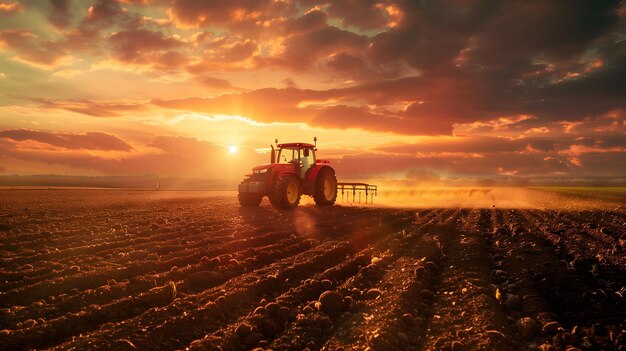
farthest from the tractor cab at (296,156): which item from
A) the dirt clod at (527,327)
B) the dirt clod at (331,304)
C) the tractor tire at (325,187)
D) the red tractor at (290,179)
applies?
the dirt clod at (527,327)

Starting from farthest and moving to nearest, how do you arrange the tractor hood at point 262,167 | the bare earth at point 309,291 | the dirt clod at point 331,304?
the tractor hood at point 262,167, the dirt clod at point 331,304, the bare earth at point 309,291

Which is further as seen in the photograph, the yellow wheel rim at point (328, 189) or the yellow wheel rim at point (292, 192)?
the yellow wheel rim at point (328, 189)

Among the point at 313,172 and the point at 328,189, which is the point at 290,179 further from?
the point at 328,189

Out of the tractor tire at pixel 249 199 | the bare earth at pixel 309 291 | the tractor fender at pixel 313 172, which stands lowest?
the bare earth at pixel 309 291

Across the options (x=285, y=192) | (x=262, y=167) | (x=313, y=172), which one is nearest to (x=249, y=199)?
(x=262, y=167)

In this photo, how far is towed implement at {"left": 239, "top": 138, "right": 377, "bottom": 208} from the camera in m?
17.9

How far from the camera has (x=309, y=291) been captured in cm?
599

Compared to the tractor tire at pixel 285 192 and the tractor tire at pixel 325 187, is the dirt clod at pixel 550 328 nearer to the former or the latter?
the tractor tire at pixel 285 192

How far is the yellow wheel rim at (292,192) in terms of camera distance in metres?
18.2

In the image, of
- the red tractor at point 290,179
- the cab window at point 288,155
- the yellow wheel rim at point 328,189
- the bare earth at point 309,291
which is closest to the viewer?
the bare earth at point 309,291

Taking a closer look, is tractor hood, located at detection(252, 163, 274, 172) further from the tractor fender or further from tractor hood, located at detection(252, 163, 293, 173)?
the tractor fender

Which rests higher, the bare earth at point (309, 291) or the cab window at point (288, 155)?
the cab window at point (288, 155)

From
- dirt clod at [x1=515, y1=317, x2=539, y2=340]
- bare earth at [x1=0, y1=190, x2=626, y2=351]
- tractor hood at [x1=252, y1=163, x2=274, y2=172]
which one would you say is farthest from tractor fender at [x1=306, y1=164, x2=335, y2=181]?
dirt clod at [x1=515, y1=317, x2=539, y2=340]

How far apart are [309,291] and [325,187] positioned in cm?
1471
